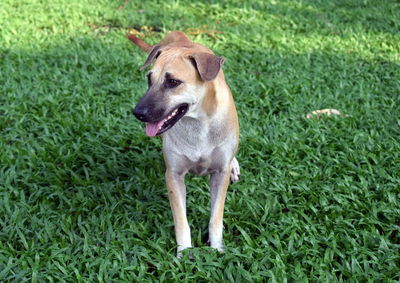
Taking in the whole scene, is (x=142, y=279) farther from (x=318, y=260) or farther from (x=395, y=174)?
(x=395, y=174)

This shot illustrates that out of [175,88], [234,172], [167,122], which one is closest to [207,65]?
[175,88]

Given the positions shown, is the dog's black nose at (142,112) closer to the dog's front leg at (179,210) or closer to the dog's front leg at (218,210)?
the dog's front leg at (179,210)

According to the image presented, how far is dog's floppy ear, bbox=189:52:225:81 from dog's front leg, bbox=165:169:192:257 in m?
0.79

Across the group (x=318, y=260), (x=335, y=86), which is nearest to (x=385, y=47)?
(x=335, y=86)

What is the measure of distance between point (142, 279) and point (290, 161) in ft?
6.97

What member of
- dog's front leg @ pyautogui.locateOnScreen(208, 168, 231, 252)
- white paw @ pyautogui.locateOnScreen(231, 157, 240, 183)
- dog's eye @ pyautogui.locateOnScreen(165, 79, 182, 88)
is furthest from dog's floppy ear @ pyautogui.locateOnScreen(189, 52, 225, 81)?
white paw @ pyautogui.locateOnScreen(231, 157, 240, 183)

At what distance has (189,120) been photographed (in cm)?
367

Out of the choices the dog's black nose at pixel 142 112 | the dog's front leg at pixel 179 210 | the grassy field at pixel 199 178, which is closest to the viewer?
the dog's black nose at pixel 142 112

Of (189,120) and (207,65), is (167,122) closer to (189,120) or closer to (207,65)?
(189,120)

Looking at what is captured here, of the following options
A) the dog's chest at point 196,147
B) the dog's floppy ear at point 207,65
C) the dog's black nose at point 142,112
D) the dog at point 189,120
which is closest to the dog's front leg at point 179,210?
the dog at point 189,120

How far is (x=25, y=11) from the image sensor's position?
8992 millimetres

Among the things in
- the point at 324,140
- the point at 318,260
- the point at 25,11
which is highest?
the point at 318,260

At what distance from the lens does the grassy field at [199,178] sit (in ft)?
11.9

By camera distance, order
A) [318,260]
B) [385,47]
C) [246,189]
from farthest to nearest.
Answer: [385,47] < [246,189] < [318,260]
